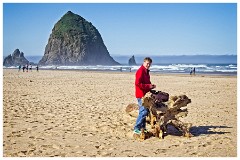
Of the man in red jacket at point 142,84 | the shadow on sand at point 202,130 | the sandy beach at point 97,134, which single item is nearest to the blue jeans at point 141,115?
the man in red jacket at point 142,84

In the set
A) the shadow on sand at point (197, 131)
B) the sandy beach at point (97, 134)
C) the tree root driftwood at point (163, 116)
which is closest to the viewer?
the sandy beach at point (97, 134)

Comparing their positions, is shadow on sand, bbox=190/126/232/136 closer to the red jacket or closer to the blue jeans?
the blue jeans

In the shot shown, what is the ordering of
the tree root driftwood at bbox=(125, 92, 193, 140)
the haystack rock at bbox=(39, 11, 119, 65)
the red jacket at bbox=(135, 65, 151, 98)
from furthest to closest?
the haystack rock at bbox=(39, 11, 119, 65), the tree root driftwood at bbox=(125, 92, 193, 140), the red jacket at bbox=(135, 65, 151, 98)

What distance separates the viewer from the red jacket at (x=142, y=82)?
281 inches

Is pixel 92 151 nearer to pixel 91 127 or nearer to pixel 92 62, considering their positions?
pixel 91 127

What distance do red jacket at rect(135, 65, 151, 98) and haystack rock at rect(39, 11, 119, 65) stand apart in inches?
4736

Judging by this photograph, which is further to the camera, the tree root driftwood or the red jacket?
the tree root driftwood

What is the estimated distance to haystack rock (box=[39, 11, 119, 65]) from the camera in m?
128

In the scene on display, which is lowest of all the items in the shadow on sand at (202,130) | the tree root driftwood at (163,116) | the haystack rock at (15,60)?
the shadow on sand at (202,130)

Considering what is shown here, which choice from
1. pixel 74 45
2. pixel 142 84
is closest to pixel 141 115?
pixel 142 84

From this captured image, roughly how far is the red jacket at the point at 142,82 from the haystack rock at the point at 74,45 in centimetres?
12029

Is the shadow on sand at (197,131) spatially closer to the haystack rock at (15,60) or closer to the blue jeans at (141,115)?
the blue jeans at (141,115)

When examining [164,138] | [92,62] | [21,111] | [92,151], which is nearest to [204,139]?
[164,138]

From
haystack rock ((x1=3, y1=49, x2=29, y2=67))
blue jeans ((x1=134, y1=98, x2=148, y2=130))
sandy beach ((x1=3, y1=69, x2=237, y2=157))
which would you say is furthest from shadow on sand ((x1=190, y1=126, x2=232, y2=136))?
haystack rock ((x1=3, y1=49, x2=29, y2=67))
